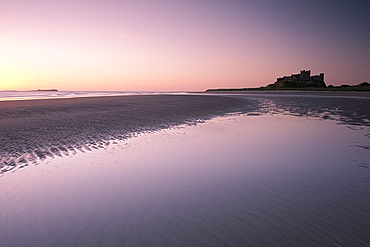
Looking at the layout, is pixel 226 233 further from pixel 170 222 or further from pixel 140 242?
pixel 140 242

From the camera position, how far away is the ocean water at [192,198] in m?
3.15

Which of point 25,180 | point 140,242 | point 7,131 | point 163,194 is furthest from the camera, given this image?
point 7,131

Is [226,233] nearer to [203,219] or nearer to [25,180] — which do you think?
[203,219]

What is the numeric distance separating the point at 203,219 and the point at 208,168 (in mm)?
2659

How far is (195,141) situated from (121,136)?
3807 mm

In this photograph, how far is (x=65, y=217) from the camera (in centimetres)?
375

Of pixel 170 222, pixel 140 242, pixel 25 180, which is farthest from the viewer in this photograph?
pixel 25 180

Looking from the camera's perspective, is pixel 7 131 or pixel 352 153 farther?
pixel 7 131

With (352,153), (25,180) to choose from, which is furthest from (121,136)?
(352,153)

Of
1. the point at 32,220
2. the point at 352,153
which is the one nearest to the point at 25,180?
the point at 32,220

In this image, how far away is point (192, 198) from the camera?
4.38m

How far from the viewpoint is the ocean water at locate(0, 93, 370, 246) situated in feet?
10.3

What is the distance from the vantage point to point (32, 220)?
368 cm

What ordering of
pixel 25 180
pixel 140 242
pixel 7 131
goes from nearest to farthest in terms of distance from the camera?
pixel 140 242 < pixel 25 180 < pixel 7 131
